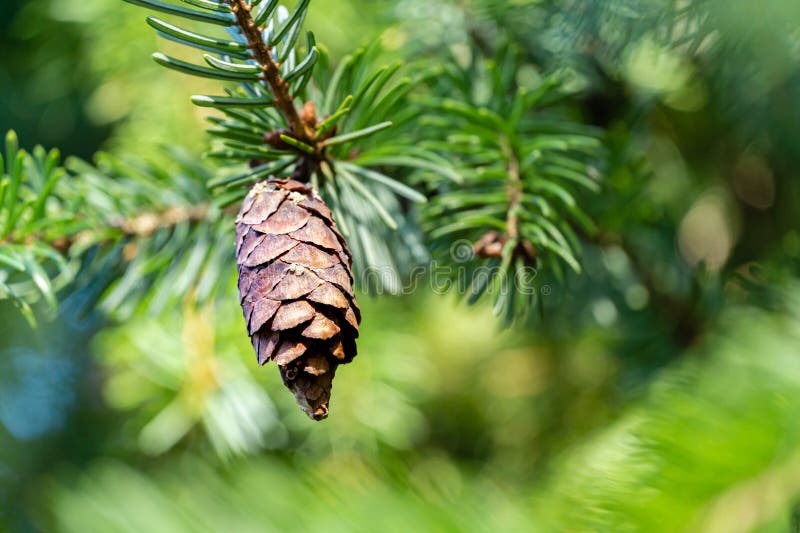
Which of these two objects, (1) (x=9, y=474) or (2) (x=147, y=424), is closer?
(2) (x=147, y=424)

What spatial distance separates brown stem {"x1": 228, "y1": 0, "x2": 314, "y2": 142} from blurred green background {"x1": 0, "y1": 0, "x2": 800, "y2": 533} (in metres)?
A: 0.11

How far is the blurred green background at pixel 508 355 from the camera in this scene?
332 millimetres

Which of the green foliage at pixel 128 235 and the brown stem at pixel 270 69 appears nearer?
the brown stem at pixel 270 69

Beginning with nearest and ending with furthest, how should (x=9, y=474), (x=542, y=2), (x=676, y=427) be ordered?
(x=676, y=427) → (x=542, y=2) → (x=9, y=474)

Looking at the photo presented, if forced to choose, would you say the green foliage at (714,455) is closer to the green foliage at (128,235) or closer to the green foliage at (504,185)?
the green foliage at (504,185)

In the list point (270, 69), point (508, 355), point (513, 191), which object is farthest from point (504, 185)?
point (508, 355)

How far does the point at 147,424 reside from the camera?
1.95ft

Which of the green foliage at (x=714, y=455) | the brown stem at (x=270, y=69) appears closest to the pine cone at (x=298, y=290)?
the brown stem at (x=270, y=69)

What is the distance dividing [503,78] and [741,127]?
0.61ft

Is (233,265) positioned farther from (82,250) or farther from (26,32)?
(26,32)

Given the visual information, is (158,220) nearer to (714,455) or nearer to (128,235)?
(128,235)

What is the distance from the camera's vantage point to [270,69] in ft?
0.94

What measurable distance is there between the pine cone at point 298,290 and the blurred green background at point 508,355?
13cm

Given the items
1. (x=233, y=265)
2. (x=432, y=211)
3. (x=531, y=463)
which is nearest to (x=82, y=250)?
(x=233, y=265)
